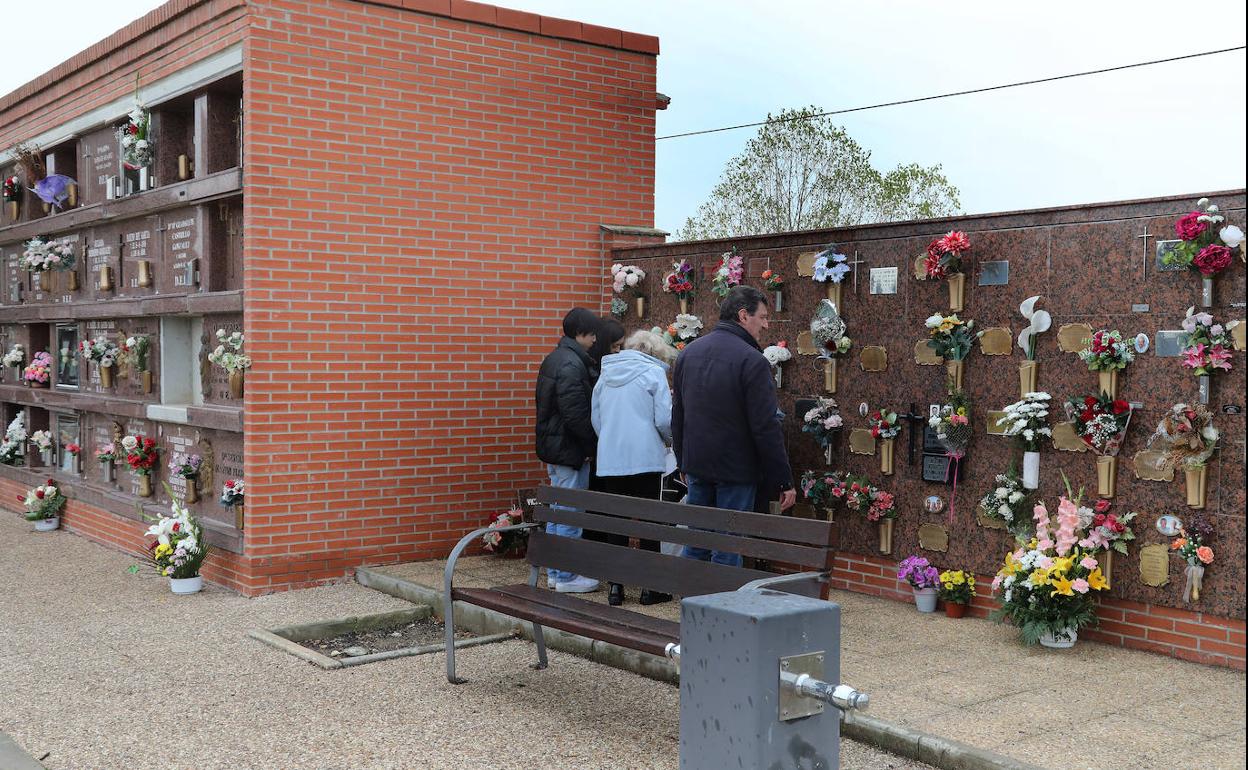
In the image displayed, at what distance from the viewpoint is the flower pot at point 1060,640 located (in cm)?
584

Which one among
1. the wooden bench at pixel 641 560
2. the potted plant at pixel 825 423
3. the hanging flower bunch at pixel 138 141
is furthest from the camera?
the hanging flower bunch at pixel 138 141

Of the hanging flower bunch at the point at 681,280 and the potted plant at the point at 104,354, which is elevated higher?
the hanging flower bunch at the point at 681,280

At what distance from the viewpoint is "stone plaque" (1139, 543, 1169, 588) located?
5.71 meters

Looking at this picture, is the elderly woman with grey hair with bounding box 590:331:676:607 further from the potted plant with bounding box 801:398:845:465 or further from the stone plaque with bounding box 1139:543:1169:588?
the stone plaque with bounding box 1139:543:1169:588

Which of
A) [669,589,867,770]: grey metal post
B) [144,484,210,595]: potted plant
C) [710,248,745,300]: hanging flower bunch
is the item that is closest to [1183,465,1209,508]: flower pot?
[710,248,745,300]: hanging flower bunch

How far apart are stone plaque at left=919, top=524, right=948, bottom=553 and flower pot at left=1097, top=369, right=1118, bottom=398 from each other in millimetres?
1289

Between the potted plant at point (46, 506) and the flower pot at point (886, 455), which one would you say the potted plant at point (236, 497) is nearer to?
the potted plant at point (46, 506)

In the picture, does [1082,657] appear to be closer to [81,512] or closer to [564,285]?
[564,285]

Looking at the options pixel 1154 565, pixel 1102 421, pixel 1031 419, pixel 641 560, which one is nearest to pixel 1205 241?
pixel 1102 421

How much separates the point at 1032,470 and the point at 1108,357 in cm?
74

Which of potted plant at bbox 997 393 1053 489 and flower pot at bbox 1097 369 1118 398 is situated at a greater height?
flower pot at bbox 1097 369 1118 398

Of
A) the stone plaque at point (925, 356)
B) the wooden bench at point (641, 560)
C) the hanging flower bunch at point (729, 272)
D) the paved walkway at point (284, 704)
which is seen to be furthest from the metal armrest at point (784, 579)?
the hanging flower bunch at point (729, 272)

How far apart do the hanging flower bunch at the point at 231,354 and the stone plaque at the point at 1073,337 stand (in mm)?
4945

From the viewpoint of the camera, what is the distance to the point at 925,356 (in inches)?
266
